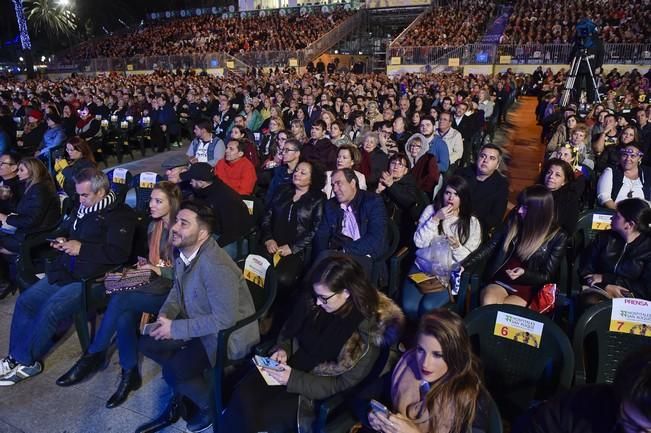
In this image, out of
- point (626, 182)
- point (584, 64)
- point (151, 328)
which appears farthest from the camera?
point (584, 64)

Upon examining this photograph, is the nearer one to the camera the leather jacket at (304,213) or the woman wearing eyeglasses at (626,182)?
the leather jacket at (304,213)

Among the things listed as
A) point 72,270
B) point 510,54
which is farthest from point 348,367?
point 510,54

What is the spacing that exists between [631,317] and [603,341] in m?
0.20

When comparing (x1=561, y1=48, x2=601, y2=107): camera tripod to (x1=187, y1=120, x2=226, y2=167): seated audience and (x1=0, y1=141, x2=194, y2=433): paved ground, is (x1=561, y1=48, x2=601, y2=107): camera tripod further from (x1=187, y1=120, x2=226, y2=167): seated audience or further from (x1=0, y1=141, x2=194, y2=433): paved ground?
(x1=0, y1=141, x2=194, y2=433): paved ground

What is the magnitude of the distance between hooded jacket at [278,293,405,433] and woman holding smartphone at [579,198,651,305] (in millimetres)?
1485

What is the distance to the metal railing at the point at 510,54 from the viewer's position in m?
19.2

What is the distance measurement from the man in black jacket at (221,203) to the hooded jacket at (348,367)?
2.15 meters

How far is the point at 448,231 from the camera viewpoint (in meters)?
3.73

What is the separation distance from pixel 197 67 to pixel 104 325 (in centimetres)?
2555

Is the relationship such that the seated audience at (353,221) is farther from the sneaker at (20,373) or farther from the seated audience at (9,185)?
the seated audience at (9,185)

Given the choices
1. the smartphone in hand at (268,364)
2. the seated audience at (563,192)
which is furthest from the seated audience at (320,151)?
the smartphone in hand at (268,364)

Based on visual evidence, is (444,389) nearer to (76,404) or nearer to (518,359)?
(518,359)

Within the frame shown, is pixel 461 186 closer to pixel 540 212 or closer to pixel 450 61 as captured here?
pixel 540 212

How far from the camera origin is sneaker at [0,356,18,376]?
3260 mm
